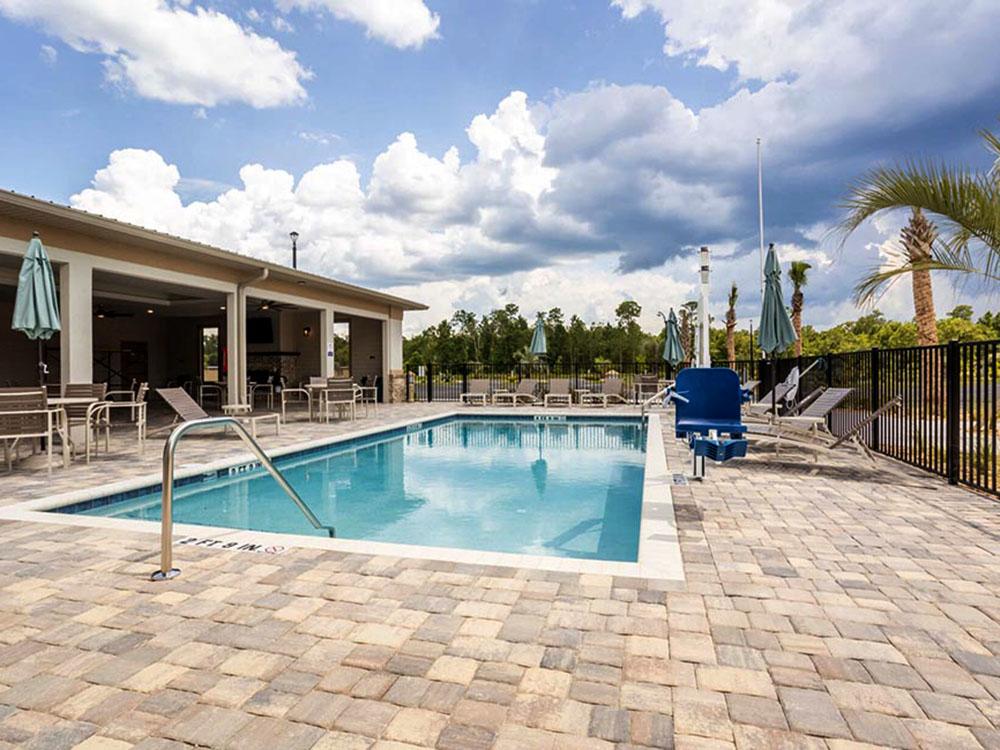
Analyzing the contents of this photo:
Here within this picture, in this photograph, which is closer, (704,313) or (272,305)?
(704,313)

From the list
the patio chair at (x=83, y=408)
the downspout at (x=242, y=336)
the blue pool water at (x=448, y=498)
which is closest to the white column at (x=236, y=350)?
the downspout at (x=242, y=336)

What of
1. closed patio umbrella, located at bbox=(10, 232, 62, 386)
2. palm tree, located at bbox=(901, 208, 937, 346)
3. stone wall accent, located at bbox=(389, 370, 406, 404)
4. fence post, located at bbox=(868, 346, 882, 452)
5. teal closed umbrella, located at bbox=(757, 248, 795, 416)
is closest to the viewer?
closed patio umbrella, located at bbox=(10, 232, 62, 386)

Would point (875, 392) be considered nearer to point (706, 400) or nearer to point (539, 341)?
point (706, 400)

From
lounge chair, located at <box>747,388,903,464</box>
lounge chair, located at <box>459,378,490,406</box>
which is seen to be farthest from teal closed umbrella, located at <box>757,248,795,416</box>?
lounge chair, located at <box>459,378,490,406</box>

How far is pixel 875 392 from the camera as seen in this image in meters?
7.25

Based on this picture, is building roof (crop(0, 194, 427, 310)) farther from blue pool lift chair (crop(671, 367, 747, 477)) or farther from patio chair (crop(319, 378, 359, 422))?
blue pool lift chair (crop(671, 367, 747, 477))

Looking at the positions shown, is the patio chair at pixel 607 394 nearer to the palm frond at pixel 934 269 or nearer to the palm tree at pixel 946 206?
the palm frond at pixel 934 269

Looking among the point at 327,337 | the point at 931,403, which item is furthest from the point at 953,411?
the point at 327,337

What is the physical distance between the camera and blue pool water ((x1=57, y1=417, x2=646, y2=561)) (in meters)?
4.90

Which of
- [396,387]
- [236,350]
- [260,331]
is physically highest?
[260,331]

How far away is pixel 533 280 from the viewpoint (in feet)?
82.9

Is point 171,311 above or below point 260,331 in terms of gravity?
above

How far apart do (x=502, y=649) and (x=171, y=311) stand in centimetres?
1927

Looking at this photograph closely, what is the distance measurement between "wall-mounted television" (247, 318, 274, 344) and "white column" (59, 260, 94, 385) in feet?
32.5
